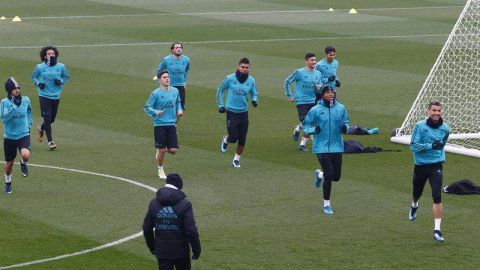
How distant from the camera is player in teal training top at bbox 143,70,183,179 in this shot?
83.1ft

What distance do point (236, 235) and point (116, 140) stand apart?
9.73 meters

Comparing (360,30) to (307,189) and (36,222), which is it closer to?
(307,189)

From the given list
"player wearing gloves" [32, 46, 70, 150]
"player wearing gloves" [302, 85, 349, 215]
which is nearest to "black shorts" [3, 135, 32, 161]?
"player wearing gloves" [32, 46, 70, 150]

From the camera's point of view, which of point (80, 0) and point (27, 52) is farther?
point (80, 0)

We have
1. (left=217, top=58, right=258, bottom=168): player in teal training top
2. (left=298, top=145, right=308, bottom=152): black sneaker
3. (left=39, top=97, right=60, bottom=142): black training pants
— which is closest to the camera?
(left=217, top=58, right=258, bottom=168): player in teal training top

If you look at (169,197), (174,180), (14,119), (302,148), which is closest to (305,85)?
(302,148)

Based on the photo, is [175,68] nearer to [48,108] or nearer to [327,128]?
[48,108]

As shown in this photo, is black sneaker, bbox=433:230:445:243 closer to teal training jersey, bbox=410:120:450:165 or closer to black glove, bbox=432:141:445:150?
teal training jersey, bbox=410:120:450:165

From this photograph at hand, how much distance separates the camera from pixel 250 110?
34875 millimetres

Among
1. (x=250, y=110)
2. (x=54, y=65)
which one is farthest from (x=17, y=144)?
(x=250, y=110)

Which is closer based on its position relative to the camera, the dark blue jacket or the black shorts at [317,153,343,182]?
the dark blue jacket

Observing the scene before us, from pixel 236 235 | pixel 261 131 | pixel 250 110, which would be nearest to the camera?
pixel 236 235

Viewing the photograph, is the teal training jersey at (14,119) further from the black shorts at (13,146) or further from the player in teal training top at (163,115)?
the player in teal training top at (163,115)

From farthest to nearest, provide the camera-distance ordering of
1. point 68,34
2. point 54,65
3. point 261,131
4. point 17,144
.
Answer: point 68,34 < point 261,131 < point 54,65 < point 17,144
